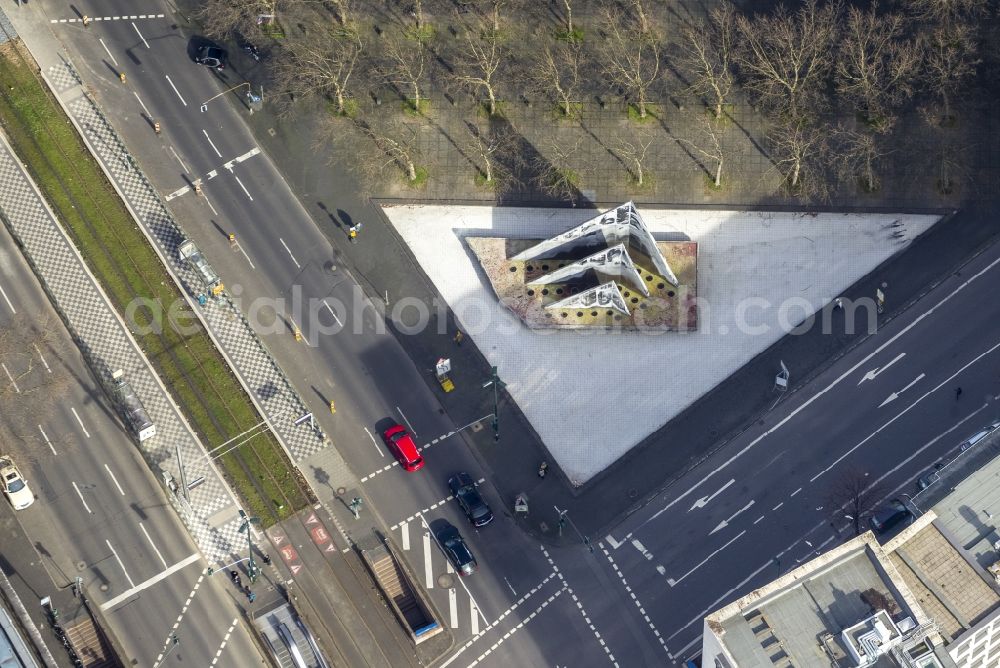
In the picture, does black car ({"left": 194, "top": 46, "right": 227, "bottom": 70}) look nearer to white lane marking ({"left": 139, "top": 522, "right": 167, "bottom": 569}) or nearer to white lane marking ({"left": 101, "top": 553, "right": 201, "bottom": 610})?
white lane marking ({"left": 139, "top": 522, "right": 167, "bottom": 569})

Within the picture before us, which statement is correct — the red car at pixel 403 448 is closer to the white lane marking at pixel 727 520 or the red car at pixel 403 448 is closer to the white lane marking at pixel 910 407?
the white lane marking at pixel 727 520

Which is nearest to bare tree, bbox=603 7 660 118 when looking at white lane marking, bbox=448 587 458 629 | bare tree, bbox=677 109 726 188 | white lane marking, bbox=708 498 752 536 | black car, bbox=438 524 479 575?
bare tree, bbox=677 109 726 188

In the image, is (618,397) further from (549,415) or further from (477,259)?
(477,259)

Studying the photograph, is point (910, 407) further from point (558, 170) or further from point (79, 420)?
point (79, 420)

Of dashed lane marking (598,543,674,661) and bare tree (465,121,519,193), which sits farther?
bare tree (465,121,519,193)

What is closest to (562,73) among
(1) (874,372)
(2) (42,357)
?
(1) (874,372)

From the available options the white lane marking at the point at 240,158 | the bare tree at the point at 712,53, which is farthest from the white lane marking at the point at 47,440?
the bare tree at the point at 712,53

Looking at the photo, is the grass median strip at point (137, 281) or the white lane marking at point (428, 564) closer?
the white lane marking at point (428, 564)
